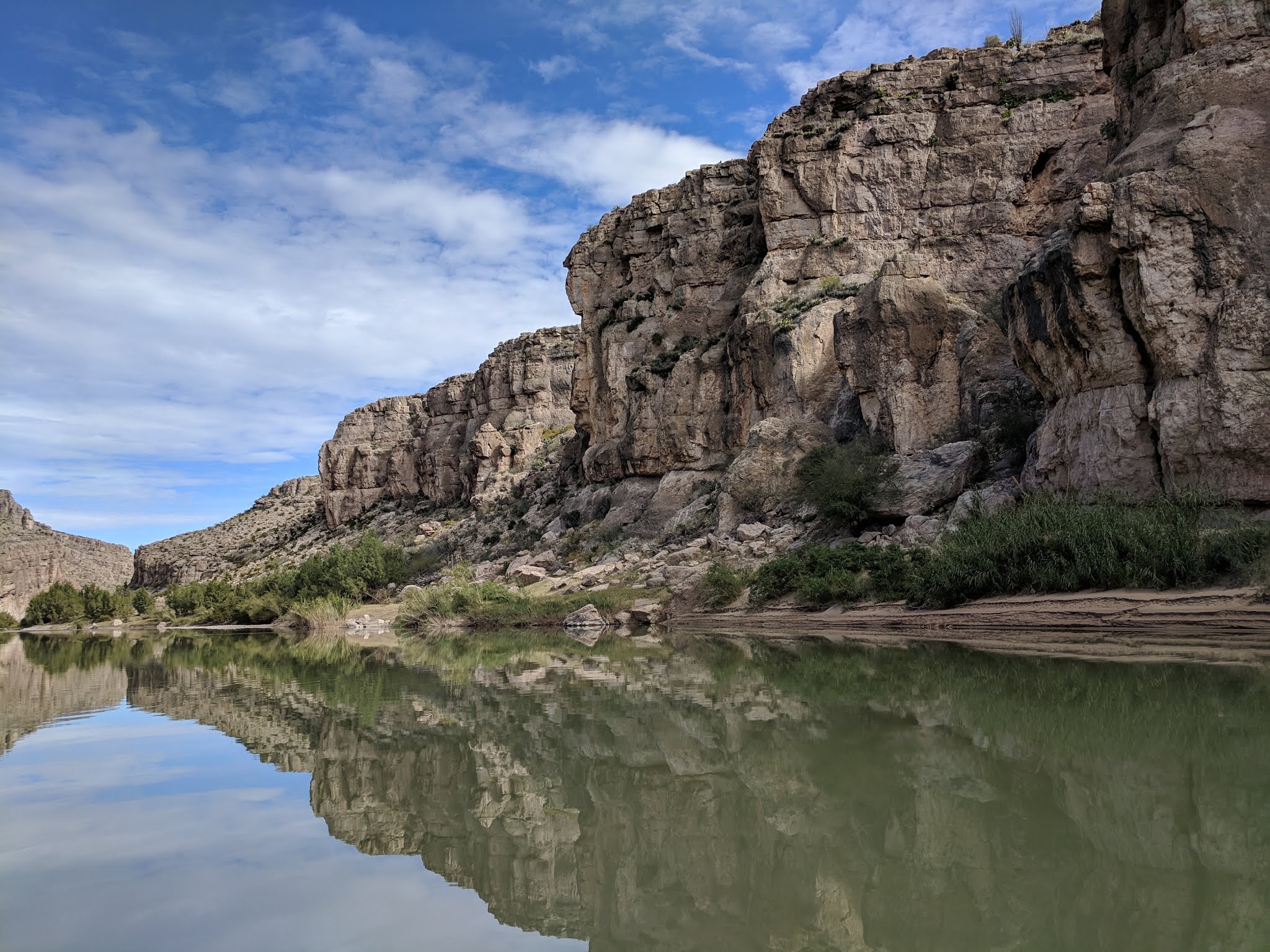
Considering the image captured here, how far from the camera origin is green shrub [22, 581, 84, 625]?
174 feet

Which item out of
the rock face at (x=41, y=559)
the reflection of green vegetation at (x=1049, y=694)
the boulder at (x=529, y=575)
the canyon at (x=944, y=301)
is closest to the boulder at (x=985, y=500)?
the canyon at (x=944, y=301)

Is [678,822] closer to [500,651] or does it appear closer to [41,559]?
[500,651]

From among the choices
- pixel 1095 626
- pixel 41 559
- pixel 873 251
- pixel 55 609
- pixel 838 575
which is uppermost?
pixel 873 251

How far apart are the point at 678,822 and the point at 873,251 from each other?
35.6 m

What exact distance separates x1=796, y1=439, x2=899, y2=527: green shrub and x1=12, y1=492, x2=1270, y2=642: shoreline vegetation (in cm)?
8

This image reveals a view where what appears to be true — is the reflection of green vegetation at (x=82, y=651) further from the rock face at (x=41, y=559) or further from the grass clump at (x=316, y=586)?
the rock face at (x=41, y=559)

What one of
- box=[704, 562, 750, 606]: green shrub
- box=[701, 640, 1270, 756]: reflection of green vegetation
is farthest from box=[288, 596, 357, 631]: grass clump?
box=[701, 640, 1270, 756]: reflection of green vegetation

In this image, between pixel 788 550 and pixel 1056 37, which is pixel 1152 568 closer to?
pixel 788 550

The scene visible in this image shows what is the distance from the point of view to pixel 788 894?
464 centimetres

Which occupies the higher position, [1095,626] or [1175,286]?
[1175,286]

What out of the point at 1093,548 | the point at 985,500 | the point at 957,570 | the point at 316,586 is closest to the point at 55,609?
the point at 316,586

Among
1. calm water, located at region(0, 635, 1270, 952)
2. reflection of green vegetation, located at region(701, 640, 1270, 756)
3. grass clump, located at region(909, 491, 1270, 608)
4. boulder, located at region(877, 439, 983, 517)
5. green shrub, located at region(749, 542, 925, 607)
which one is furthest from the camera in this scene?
boulder, located at region(877, 439, 983, 517)

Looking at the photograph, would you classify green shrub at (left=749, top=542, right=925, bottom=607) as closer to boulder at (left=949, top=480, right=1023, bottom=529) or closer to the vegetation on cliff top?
the vegetation on cliff top

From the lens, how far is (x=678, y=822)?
19.6 ft
